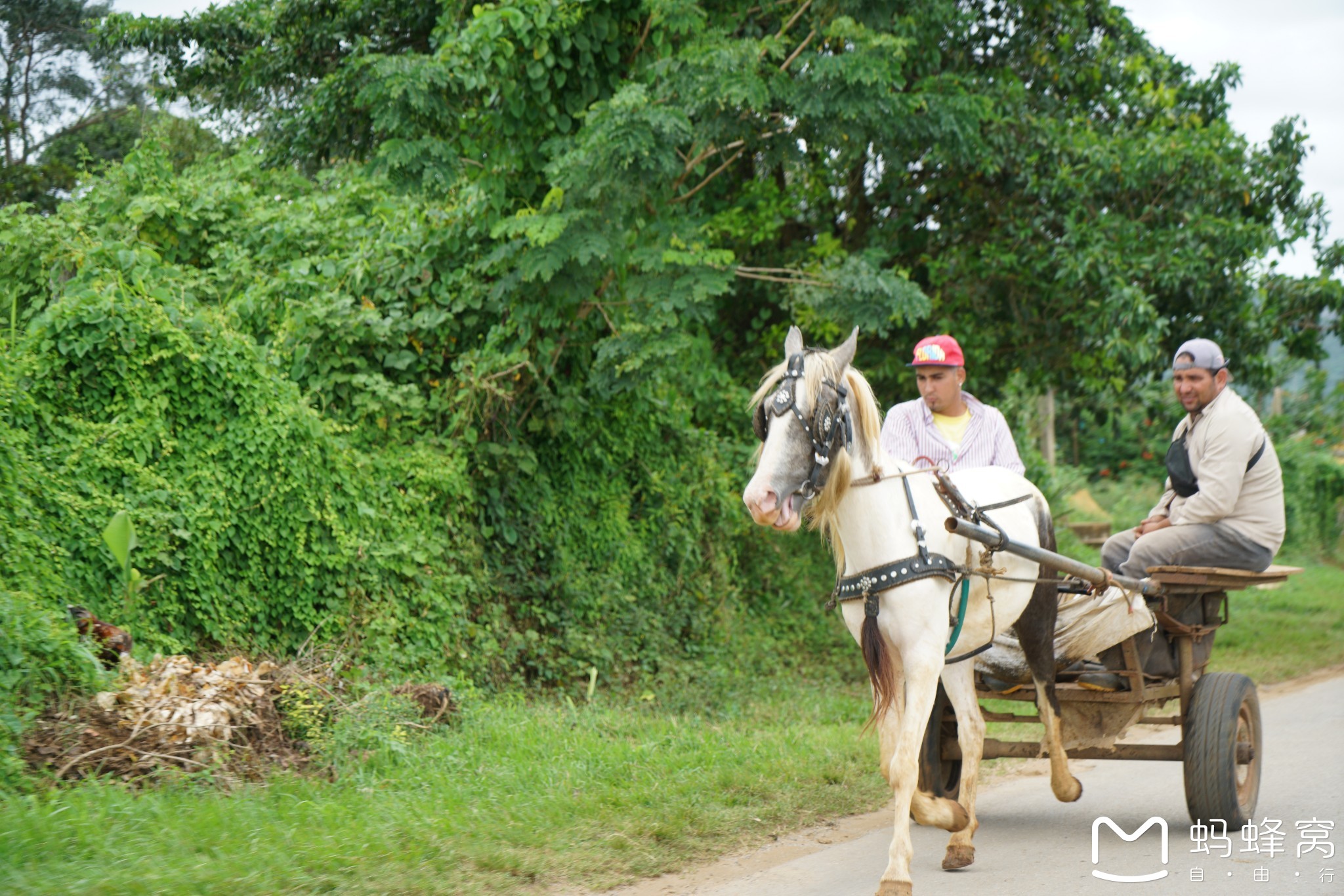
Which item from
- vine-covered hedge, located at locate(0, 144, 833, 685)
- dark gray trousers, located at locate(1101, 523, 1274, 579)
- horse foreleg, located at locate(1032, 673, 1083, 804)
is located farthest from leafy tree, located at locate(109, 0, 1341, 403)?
horse foreleg, located at locate(1032, 673, 1083, 804)

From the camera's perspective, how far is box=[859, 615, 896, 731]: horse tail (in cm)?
471

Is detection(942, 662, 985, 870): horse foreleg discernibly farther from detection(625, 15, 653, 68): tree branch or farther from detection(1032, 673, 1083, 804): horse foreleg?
detection(625, 15, 653, 68): tree branch

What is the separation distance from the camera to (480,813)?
17.1 feet

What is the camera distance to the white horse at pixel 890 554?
169 inches

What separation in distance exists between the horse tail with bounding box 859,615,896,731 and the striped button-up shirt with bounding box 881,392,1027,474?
4.61 ft

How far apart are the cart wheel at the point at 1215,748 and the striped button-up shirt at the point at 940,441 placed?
1415 millimetres

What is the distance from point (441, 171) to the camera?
7781mm

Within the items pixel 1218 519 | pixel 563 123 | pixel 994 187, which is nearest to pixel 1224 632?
pixel 994 187

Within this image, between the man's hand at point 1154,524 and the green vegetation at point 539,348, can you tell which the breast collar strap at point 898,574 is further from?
the man's hand at point 1154,524

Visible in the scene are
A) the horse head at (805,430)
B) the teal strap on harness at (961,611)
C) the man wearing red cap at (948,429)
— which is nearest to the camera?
the horse head at (805,430)

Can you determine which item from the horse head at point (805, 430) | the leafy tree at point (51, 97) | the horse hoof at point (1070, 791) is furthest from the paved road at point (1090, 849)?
the leafy tree at point (51, 97)

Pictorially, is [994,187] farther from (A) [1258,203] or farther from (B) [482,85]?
(B) [482,85]

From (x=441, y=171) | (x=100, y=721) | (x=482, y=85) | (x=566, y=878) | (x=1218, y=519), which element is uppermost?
(x=482, y=85)

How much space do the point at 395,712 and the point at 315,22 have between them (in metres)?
7.38
